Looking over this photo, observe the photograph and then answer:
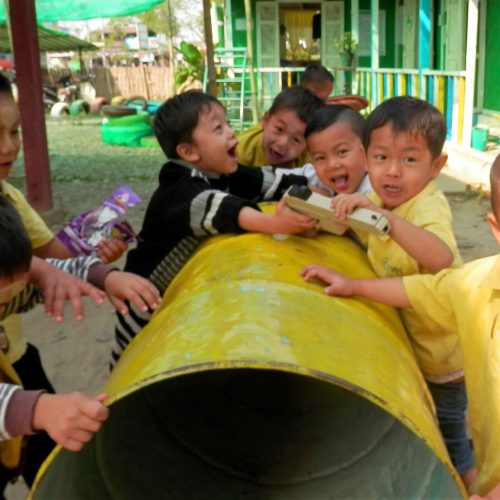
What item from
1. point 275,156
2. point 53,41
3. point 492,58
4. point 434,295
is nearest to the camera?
point 434,295

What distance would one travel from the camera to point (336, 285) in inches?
71.4

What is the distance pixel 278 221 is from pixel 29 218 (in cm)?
84

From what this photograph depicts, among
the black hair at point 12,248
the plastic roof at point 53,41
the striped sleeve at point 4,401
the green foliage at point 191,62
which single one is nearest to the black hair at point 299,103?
the black hair at point 12,248

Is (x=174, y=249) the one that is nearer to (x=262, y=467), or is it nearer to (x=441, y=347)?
(x=262, y=467)

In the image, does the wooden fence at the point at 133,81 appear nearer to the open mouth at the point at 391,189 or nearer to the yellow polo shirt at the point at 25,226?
the yellow polo shirt at the point at 25,226

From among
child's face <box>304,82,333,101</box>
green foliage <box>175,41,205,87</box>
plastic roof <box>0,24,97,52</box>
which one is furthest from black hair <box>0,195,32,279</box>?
plastic roof <box>0,24,97,52</box>

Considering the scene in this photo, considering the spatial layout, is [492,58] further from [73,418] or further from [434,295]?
[73,418]

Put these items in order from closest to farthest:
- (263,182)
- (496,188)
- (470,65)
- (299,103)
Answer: (496,188), (263,182), (299,103), (470,65)

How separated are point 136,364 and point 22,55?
19.0 feet

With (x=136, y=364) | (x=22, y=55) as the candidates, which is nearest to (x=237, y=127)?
(x=22, y=55)

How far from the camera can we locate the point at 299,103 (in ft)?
10.2

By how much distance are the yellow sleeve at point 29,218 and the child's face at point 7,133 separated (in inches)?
6.5

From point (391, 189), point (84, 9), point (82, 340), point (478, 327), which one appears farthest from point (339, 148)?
point (84, 9)

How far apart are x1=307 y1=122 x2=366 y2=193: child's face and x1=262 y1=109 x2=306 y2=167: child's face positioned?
0.64 metres
